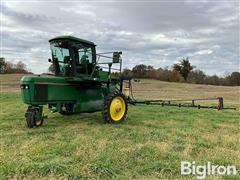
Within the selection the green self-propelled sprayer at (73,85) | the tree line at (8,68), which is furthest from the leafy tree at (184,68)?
the green self-propelled sprayer at (73,85)

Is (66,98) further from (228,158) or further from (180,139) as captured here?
(228,158)

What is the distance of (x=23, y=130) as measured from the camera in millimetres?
8398

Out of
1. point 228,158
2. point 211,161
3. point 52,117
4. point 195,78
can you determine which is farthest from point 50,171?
point 195,78

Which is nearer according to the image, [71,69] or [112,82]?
[71,69]

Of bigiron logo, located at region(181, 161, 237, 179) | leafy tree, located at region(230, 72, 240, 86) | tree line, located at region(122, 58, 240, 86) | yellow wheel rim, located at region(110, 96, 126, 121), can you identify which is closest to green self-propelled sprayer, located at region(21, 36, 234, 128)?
yellow wheel rim, located at region(110, 96, 126, 121)

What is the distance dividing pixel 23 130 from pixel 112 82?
160 inches

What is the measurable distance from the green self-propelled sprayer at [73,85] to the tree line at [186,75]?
2077 inches

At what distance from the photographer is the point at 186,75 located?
74.6 m

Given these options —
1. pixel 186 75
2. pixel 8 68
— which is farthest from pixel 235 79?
pixel 8 68

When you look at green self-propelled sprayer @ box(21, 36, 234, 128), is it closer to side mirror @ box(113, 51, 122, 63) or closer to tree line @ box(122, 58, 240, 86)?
side mirror @ box(113, 51, 122, 63)

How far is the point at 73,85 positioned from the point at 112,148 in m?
4.07

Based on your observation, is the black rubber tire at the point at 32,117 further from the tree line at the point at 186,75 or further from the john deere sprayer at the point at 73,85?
the tree line at the point at 186,75

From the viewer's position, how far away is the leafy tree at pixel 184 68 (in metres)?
74.3

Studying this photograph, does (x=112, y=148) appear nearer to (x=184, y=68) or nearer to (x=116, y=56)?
(x=116, y=56)
